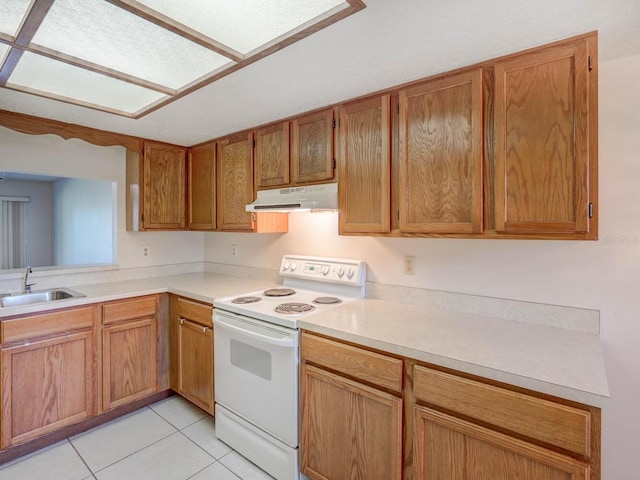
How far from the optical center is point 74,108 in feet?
6.65

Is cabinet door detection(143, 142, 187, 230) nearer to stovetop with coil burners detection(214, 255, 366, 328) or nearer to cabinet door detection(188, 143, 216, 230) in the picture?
cabinet door detection(188, 143, 216, 230)

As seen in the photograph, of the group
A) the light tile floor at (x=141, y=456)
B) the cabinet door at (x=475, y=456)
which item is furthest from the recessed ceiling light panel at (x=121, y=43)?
the light tile floor at (x=141, y=456)

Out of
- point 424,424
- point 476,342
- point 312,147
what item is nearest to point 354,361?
point 424,424

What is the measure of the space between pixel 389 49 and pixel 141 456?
8.46 ft

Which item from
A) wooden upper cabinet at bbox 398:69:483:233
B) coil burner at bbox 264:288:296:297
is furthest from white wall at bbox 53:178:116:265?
wooden upper cabinet at bbox 398:69:483:233

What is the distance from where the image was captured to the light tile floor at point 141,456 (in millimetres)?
1844

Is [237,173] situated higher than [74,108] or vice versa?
[74,108]

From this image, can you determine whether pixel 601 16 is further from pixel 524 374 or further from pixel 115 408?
pixel 115 408

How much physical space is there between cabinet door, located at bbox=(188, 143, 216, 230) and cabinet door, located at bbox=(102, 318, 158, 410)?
900 millimetres

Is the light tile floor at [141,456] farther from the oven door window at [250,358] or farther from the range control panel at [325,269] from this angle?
the range control panel at [325,269]

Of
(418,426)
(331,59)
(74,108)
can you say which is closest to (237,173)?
(74,108)

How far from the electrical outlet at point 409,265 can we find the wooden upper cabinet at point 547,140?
0.61 metres

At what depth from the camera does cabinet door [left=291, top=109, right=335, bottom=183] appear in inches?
79.5

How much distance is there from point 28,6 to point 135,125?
1.28 m
